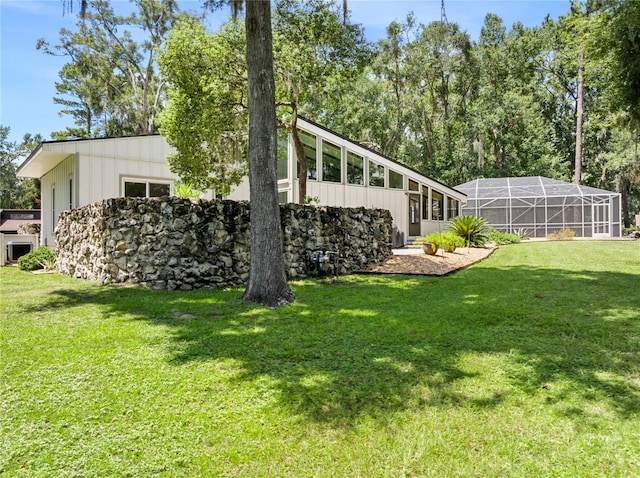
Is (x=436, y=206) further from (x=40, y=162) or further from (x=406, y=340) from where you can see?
(x=406, y=340)

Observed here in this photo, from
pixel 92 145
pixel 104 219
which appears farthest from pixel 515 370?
pixel 92 145

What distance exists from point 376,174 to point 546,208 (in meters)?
13.3

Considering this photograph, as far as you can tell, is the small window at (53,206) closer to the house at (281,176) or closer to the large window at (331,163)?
the house at (281,176)

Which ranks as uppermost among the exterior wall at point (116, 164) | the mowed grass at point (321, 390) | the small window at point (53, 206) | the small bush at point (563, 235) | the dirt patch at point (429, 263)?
the exterior wall at point (116, 164)

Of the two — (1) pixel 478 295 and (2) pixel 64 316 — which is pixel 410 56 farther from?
(2) pixel 64 316

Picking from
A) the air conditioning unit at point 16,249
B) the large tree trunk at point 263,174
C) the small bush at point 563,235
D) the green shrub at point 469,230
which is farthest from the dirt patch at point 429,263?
the air conditioning unit at point 16,249

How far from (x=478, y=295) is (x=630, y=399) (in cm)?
374

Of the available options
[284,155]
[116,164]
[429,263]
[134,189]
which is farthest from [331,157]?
[116,164]

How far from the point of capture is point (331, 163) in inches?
589

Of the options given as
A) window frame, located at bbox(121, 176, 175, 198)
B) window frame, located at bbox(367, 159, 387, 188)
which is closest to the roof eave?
window frame, located at bbox(121, 176, 175, 198)

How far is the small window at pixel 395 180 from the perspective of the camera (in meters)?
17.3

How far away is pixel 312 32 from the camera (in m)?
9.99

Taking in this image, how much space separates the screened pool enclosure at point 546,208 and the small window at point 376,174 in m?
10.2

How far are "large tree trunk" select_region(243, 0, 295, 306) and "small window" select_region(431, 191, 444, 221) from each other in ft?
49.4
